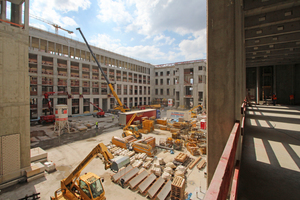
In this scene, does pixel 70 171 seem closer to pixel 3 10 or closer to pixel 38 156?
pixel 38 156

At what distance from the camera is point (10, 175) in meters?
9.52

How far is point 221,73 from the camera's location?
432 cm

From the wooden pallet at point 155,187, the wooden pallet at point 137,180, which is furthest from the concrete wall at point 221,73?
the wooden pallet at point 137,180

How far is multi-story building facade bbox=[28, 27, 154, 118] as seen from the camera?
103ft

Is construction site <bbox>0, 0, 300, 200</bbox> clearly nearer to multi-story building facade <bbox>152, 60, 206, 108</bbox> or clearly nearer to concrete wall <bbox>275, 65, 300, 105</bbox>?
concrete wall <bbox>275, 65, 300, 105</bbox>

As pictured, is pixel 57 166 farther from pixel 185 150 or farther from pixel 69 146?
pixel 185 150

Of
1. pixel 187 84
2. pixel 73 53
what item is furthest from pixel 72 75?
pixel 187 84

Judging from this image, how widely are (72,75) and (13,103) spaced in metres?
31.8

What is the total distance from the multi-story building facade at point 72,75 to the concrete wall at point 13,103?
25.1 m

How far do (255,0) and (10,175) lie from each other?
18350 millimetres

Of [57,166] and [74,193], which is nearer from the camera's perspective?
[74,193]

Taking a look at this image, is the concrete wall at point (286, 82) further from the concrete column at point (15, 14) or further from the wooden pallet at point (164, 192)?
the concrete column at point (15, 14)

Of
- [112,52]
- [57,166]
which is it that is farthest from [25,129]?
[112,52]

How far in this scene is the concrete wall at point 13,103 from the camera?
9.25 m
